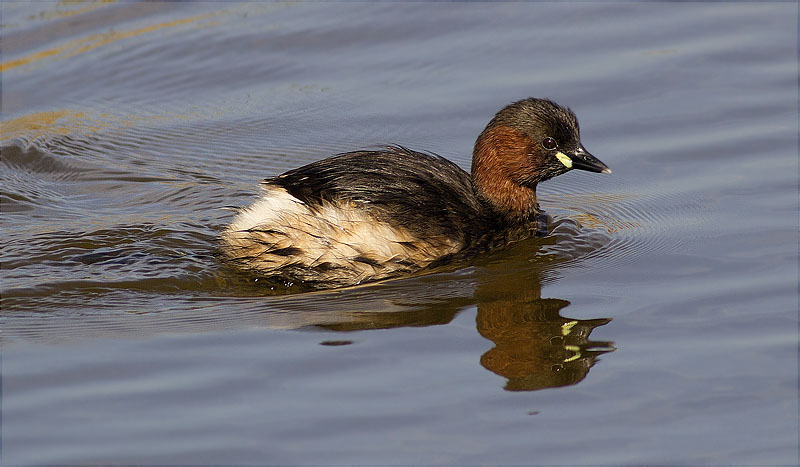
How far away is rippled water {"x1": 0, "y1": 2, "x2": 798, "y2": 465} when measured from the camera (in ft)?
17.1

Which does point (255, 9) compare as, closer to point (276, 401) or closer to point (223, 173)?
point (223, 173)

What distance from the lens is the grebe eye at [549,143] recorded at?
24.0ft

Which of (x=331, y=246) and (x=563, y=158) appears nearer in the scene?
(x=331, y=246)

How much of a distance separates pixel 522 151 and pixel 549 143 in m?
0.17

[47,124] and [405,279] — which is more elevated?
[47,124]

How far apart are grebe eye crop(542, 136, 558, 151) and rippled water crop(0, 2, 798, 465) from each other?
55cm

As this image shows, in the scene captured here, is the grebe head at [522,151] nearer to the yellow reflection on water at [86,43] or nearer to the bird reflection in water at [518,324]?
the bird reflection in water at [518,324]

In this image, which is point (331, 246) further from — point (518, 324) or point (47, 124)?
point (47, 124)

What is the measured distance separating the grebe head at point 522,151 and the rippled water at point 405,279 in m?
0.40

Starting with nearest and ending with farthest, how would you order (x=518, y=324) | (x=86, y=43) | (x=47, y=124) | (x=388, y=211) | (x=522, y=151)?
1. (x=518, y=324)
2. (x=388, y=211)
3. (x=522, y=151)
4. (x=47, y=124)
5. (x=86, y=43)

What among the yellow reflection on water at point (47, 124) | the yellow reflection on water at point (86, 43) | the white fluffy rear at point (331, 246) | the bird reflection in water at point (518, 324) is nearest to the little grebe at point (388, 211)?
the white fluffy rear at point (331, 246)

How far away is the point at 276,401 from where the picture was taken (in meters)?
5.34

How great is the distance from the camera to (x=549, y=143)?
7.33m

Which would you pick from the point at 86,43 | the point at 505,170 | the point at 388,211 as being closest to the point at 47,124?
the point at 86,43
